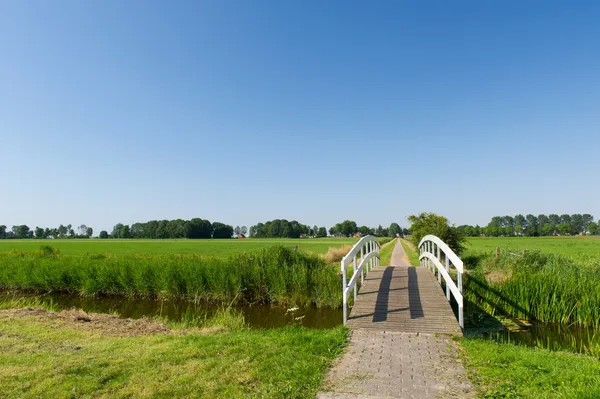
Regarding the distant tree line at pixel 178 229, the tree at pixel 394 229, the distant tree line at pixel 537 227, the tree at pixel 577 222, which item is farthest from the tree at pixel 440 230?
the tree at pixel 394 229

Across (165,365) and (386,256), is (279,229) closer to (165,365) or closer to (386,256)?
(386,256)

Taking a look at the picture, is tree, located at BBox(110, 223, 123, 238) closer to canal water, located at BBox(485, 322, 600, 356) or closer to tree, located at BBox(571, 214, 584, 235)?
canal water, located at BBox(485, 322, 600, 356)

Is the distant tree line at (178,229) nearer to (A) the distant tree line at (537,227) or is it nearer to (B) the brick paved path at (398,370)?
(A) the distant tree line at (537,227)

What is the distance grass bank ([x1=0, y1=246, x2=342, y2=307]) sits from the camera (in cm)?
1388

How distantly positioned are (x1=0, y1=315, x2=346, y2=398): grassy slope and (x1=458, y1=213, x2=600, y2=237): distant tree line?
114 meters

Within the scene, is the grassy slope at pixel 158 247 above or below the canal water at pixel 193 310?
above

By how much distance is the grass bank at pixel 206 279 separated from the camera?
13.9 m

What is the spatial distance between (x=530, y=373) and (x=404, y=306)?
380 centimetres

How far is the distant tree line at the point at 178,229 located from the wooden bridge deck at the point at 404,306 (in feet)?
400

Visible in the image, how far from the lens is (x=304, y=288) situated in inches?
539

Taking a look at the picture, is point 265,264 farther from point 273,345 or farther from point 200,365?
point 200,365

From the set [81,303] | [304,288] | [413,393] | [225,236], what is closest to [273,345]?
[413,393]

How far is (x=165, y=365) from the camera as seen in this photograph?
483 cm

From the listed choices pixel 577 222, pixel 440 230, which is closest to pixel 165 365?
pixel 440 230
